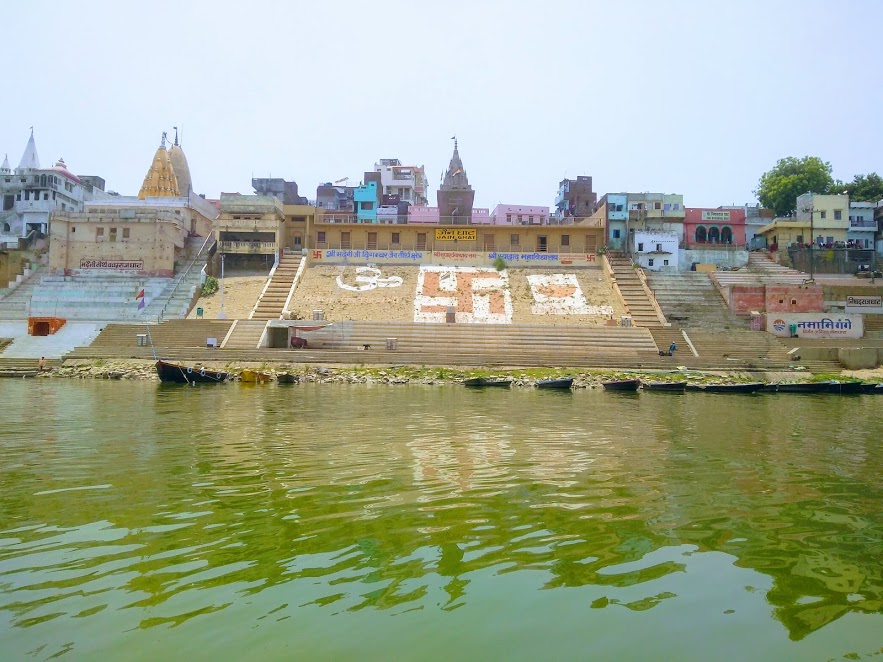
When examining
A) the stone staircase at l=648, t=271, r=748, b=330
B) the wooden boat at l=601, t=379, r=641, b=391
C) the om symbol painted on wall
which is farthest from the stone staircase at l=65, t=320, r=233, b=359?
the stone staircase at l=648, t=271, r=748, b=330

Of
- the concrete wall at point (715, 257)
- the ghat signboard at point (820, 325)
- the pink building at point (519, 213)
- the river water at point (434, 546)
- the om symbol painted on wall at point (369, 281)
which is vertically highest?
the pink building at point (519, 213)

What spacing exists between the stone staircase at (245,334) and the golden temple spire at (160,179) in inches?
1110

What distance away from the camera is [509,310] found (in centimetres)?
4031

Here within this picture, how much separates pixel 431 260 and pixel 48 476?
40.8 meters

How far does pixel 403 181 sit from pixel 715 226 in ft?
114

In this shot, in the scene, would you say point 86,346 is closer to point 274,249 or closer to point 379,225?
point 274,249

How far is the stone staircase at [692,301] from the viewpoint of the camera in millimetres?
38875

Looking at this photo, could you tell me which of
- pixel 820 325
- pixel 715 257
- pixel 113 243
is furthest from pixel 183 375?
pixel 715 257

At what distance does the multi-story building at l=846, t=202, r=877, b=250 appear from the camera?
177ft

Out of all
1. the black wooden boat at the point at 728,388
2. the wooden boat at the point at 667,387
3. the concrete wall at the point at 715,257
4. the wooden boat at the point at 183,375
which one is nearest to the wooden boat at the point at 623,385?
the wooden boat at the point at 667,387

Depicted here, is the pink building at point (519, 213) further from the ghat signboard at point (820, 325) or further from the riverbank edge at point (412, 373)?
the riverbank edge at point (412, 373)

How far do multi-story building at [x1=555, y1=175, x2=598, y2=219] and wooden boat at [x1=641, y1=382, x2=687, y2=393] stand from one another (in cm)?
4340

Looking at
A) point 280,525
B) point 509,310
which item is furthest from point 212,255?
point 280,525

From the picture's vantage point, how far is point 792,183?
62.6 metres
